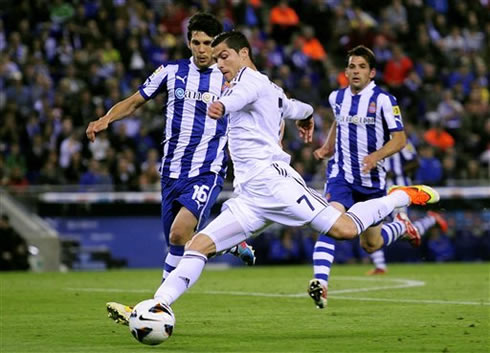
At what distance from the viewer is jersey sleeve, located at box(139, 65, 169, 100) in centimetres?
→ 1080

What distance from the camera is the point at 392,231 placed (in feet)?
44.8

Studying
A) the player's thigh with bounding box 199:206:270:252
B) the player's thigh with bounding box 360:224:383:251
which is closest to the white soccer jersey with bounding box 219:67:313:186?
the player's thigh with bounding box 199:206:270:252

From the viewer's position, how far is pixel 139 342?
8805mm

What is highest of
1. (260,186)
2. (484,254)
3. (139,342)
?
(260,186)

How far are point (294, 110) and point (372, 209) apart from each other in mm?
1140

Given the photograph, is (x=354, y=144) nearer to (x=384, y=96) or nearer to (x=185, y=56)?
(x=384, y=96)

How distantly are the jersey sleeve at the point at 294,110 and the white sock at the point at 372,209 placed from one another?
2.91 feet

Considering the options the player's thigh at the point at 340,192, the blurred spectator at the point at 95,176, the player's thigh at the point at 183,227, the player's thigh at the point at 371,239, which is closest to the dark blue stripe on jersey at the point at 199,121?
the player's thigh at the point at 183,227

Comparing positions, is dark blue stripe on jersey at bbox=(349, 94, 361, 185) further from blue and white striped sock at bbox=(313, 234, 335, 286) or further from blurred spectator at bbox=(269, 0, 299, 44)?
blurred spectator at bbox=(269, 0, 299, 44)

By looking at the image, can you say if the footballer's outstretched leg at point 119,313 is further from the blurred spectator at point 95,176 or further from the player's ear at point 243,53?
the blurred spectator at point 95,176

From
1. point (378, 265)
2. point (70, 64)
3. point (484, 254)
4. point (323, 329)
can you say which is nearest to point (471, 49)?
point (484, 254)

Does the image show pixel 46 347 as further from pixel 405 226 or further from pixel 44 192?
pixel 44 192

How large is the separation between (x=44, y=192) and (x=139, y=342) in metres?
12.4

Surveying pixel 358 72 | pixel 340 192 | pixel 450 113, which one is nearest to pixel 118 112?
pixel 340 192
